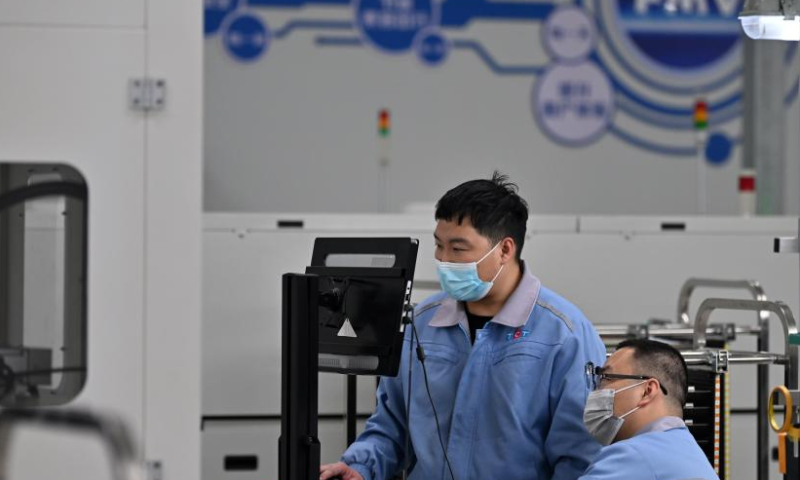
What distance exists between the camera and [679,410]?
2.21m

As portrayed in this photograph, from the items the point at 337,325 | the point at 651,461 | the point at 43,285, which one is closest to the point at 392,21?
the point at 43,285

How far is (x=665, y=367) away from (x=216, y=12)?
11.0 feet

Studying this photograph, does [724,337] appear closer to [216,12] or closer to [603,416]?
[603,416]

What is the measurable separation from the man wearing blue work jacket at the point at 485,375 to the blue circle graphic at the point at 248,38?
2.74 m

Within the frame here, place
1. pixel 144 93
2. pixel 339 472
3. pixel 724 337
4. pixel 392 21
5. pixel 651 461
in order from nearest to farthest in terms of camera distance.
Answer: pixel 651 461, pixel 339 472, pixel 144 93, pixel 724 337, pixel 392 21

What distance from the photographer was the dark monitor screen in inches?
83.0

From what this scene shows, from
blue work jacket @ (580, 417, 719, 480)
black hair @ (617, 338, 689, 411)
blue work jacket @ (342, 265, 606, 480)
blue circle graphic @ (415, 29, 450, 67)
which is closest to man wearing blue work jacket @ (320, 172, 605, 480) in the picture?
blue work jacket @ (342, 265, 606, 480)

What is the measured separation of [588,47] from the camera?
5254 mm

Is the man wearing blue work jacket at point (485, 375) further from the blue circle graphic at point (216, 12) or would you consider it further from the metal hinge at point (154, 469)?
the blue circle graphic at point (216, 12)

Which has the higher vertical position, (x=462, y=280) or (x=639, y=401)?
(x=462, y=280)

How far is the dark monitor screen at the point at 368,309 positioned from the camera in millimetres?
2107

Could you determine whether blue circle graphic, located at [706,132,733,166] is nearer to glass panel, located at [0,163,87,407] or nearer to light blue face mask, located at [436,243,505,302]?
light blue face mask, located at [436,243,505,302]

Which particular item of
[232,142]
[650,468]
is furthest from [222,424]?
[650,468]

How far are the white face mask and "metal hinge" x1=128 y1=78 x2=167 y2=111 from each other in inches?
52.1
